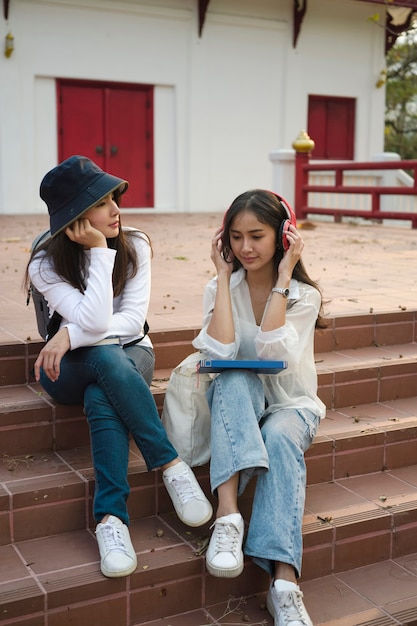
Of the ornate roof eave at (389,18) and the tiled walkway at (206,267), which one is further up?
the ornate roof eave at (389,18)

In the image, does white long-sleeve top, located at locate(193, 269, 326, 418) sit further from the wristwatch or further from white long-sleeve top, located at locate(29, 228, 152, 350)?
white long-sleeve top, located at locate(29, 228, 152, 350)

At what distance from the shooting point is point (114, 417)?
8.93 ft

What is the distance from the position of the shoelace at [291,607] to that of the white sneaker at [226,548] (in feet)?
0.52

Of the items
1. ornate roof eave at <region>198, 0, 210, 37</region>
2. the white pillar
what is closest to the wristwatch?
the white pillar

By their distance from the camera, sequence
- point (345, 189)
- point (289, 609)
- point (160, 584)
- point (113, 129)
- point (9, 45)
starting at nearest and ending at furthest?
point (289, 609) < point (160, 584) < point (345, 189) < point (9, 45) < point (113, 129)

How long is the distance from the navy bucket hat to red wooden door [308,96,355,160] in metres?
13.6

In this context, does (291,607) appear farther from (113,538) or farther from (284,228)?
(284,228)

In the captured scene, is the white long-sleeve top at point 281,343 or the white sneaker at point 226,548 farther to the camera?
the white long-sleeve top at point 281,343

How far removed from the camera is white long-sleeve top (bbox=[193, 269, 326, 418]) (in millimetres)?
2846

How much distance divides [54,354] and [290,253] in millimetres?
933

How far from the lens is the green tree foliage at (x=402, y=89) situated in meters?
20.8

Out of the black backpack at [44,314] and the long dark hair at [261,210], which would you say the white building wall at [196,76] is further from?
the long dark hair at [261,210]

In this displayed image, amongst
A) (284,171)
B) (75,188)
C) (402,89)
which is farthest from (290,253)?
(402,89)

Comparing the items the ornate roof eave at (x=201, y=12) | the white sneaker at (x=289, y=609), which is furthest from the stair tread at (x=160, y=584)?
the ornate roof eave at (x=201, y=12)
